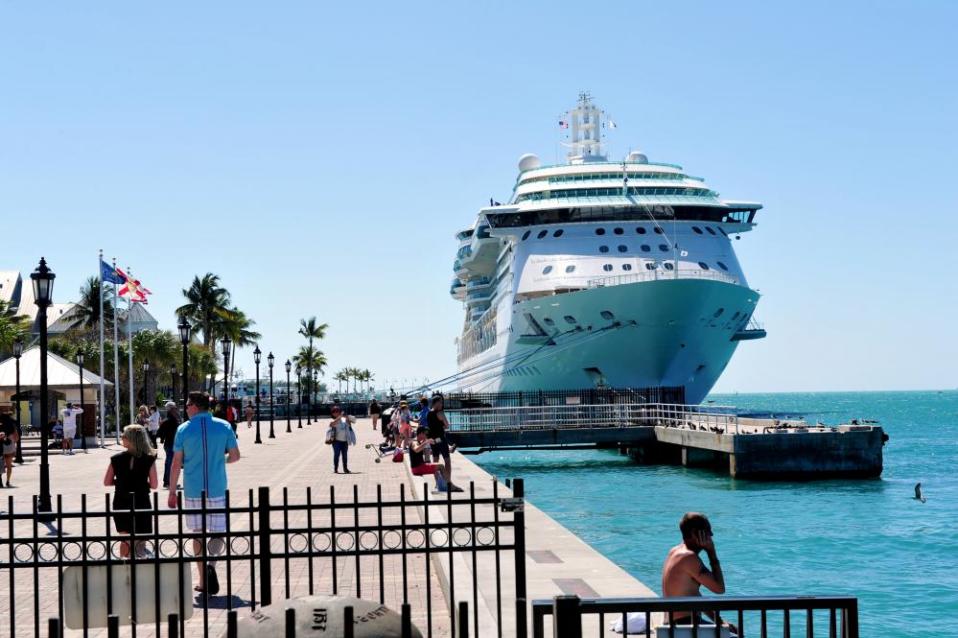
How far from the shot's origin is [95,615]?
255 inches

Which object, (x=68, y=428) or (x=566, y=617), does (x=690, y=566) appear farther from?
(x=68, y=428)

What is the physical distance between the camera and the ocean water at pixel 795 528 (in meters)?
16.0

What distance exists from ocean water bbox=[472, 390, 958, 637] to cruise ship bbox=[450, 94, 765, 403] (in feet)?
23.3

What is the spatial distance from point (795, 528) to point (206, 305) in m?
65.9

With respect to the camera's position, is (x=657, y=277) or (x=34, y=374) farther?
(x=657, y=277)

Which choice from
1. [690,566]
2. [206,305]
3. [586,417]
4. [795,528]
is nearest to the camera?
[690,566]

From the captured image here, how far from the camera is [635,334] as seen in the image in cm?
4450

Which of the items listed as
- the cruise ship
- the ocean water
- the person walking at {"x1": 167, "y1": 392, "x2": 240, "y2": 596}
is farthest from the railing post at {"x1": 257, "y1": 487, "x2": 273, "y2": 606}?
the cruise ship

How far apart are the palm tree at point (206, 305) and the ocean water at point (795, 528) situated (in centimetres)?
4809

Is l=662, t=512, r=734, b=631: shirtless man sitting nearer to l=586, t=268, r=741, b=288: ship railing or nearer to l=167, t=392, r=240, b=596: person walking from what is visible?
Answer: l=167, t=392, r=240, b=596: person walking

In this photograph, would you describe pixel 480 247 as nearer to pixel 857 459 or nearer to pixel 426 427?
pixel 857 459

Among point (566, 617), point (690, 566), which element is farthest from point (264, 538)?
point (566, 617)

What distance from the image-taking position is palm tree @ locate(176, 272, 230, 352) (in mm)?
82688

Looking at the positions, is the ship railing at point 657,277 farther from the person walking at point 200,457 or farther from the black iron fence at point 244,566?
the person walking at point 200,457
